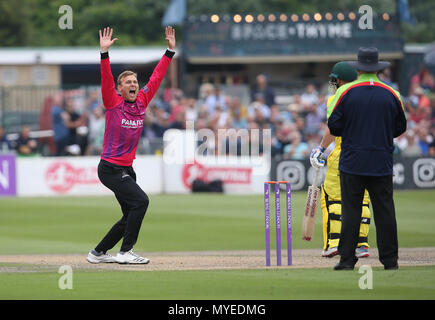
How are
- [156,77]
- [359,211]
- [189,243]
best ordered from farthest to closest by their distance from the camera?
[189,243] < [156,77] < [359,211]

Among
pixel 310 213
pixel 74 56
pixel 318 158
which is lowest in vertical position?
pixel 310 213

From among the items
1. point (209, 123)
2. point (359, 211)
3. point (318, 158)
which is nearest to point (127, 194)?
point (318, 158)

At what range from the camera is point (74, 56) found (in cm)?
3619

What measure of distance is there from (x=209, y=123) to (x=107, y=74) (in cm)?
1577

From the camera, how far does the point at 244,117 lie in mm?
28062

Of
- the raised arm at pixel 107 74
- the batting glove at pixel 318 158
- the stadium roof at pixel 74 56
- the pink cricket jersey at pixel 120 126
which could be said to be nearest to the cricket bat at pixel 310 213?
the batting glove at pixel 318 158

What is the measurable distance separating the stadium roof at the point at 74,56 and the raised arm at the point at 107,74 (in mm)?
23724

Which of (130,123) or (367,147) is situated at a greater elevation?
(130,123)

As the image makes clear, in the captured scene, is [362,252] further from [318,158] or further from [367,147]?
[367,147]

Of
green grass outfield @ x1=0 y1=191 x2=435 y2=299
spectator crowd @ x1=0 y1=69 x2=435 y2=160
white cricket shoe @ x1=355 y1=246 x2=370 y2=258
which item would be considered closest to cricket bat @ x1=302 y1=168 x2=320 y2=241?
white cricket shoe @ x1=355 y1=246 x2=370 y2=258

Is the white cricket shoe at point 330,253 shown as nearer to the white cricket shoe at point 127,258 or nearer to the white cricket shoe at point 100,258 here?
the white cricket shoe at point 127,258

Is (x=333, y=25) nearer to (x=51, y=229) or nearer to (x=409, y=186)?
(x=409, y=186)

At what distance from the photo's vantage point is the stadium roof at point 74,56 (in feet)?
116
